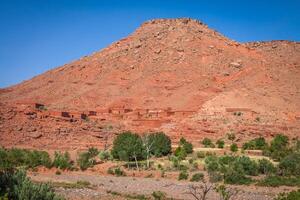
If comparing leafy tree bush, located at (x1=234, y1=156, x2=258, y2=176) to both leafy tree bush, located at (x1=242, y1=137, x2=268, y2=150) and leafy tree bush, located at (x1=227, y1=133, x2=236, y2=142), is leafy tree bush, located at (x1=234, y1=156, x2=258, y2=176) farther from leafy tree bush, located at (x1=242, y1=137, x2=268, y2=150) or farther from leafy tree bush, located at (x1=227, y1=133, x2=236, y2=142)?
leafy tree bush, located at (x1=227, y1=133, x2=236, y2=142)

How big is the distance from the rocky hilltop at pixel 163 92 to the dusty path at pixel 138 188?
13.4 metres

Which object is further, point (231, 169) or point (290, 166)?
point (290, 166)

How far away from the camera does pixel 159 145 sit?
35906 millimetres

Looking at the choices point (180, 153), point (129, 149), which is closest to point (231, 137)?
point (180, 153)

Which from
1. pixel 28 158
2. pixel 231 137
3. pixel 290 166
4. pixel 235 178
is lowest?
pixel 235 178

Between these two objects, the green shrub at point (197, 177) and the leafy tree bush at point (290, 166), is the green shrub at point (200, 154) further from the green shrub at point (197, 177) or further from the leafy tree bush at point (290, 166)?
the green shrub at point (197, 177)

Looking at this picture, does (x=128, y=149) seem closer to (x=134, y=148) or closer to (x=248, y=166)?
(x=134, y=148)

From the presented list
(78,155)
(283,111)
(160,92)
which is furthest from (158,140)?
(160,92)

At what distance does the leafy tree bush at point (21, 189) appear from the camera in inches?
378

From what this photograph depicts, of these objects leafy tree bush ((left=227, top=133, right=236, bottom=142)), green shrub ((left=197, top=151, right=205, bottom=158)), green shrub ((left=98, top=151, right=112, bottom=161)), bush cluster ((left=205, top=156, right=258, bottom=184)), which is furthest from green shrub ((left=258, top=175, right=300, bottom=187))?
leafy tree bush ((left=227, top=133, right=236, bottom=142))

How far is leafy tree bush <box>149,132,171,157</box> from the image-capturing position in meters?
35.6

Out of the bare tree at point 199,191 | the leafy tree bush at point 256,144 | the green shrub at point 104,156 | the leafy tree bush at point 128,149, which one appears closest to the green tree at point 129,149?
the leafy tree bush at point 128,149

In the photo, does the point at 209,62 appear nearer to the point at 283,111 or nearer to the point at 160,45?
the point at 160,45

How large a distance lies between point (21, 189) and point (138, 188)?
42.4 feet
